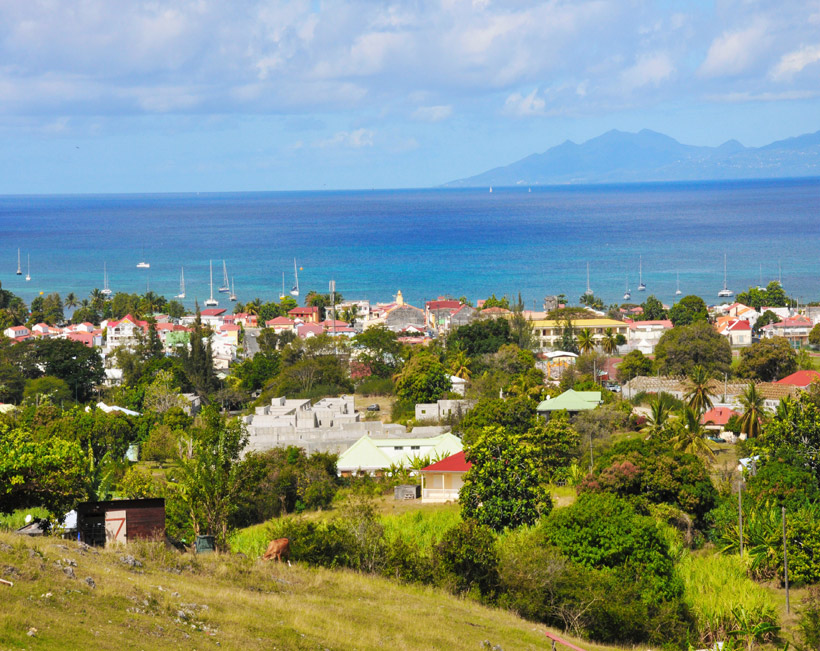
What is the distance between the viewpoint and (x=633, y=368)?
5850 centimetres

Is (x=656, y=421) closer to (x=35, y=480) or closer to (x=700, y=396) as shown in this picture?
(x=700, y=396)

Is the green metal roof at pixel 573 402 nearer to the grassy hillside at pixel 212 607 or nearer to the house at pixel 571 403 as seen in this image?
the house at pixel 571 403

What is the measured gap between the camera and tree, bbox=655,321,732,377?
5788cm

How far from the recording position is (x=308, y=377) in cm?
5709

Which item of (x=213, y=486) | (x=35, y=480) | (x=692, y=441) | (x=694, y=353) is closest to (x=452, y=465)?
(x=692, y=441)

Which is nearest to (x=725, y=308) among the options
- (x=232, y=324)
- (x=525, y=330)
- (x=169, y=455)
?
(x=525, y=330)

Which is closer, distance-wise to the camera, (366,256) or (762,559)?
(762,559)

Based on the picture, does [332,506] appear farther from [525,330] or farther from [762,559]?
[525,330]

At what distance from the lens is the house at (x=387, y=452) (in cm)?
3916

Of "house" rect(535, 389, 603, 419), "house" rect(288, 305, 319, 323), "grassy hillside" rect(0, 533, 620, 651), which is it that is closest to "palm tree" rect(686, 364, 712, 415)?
"house" rect(535, 389, 603, 419)

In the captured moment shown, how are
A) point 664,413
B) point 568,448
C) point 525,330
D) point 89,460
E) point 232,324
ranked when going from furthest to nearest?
point 232,324
point 525,330
point 664,413
point 568,448
point 89,460

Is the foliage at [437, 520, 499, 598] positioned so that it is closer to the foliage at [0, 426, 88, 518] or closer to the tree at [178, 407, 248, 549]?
the tree at [178, 407, 248, 549]

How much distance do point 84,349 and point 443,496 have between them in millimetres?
34991

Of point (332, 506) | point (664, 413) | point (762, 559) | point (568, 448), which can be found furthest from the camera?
point (664, 413)
